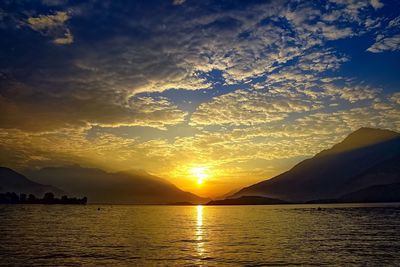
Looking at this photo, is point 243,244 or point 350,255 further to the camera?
point 243,244

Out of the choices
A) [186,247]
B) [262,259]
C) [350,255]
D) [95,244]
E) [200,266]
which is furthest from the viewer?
[95,244]

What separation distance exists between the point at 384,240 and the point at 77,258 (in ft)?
184

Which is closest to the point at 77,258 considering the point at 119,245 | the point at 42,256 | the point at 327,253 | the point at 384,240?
the point at 42,256

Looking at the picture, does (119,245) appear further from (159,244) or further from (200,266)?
(200,266)

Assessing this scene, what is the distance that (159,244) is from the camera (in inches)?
2670

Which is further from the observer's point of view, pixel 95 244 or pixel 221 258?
pixel 95 244

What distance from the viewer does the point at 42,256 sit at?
5191 centimetres

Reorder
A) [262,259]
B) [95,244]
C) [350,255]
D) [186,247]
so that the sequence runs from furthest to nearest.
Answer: [95,244] < [186,247] < [350,255] < [262,259]

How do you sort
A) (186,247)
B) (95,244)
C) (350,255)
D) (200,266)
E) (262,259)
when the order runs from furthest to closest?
(95,244) → (186,247) → (350,255) → (262,259) → (200,266)

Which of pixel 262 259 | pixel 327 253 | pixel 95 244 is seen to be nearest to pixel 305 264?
pixel 262 259

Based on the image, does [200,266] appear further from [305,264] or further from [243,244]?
[243,244]

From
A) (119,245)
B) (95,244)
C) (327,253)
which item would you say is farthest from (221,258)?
(95,244)

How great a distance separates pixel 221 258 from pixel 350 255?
1881 centimetres

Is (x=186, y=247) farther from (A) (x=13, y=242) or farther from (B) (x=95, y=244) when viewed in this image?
(A) (x=13, y=242)
